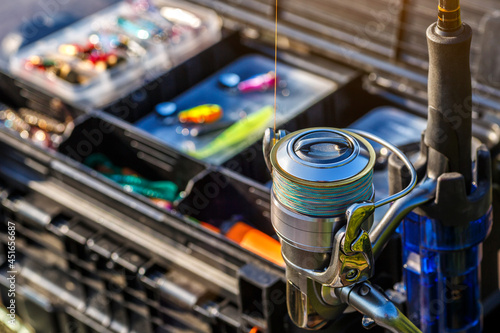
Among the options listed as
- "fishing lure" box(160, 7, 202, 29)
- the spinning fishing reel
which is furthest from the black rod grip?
"fishing lure" box(160, 7, 202, 29)

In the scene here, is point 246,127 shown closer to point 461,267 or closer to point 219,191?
point 219,191

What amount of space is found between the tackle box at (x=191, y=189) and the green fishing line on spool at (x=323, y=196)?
1.42 ft

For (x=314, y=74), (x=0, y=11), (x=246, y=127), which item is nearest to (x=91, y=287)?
(x=246, y=127)

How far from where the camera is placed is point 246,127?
80.1 inches

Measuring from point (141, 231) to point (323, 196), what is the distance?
0.83 meters

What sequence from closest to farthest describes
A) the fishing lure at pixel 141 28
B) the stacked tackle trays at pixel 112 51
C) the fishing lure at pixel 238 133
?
the fishing lure at pixel 238 133, the stacked tackle trays at pixel 112 51, the fishing lure at pixel 141 28

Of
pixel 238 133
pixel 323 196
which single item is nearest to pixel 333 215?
pixel 323 196

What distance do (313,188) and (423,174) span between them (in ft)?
0.91

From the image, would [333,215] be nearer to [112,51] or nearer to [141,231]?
[141,231]

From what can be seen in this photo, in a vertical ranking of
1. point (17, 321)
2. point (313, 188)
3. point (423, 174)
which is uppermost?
point (313, 188)

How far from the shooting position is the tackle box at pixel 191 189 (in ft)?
5.45

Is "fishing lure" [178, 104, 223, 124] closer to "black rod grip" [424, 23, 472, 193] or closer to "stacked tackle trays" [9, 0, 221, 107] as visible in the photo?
"stacked tackle trays" [9, 0, 221, 107]

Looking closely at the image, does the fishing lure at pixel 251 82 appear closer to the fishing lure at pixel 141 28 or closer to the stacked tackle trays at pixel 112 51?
the stacked tackle trays at pixel 112 51

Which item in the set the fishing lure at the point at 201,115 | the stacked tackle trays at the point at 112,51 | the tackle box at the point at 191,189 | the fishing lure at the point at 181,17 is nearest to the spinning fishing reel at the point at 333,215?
the tackle box at the point at 191,189
